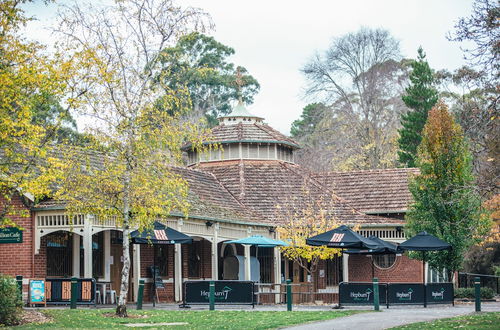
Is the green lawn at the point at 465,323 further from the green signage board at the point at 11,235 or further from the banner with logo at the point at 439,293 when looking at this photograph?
the green signage board at the point at 11,235

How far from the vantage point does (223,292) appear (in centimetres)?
2803

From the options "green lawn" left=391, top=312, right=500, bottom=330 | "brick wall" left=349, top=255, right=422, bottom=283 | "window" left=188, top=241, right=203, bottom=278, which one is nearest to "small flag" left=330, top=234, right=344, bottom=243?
"green lawn" left=391, top=312, right=500, bottom=330

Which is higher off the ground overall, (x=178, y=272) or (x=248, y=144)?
(x=248, y=144)

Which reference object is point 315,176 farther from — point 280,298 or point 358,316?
point 358,316

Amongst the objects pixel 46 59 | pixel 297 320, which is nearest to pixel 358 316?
pixel 297 320

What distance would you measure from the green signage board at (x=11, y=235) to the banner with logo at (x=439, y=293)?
514 inches

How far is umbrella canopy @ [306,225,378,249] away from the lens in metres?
29.8

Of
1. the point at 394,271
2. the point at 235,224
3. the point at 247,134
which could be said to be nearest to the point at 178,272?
the point at 235,224

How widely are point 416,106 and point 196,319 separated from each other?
113 feet

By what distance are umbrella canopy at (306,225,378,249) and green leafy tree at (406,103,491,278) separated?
361 centimetres

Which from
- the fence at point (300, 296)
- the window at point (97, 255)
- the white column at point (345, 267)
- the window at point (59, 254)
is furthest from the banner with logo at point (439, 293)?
the window at point (59, 254)

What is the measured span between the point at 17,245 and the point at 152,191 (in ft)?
26.9

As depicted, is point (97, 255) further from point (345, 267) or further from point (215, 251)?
point (345, 267)

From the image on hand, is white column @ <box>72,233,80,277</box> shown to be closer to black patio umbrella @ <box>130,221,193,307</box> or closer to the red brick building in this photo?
the red brick building
